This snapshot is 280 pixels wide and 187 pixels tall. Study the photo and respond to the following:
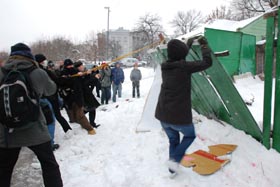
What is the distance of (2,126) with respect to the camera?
2.49m

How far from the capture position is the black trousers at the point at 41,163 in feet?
8.36

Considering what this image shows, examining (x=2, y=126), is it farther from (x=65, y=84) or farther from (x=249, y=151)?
(x=249, y=151)

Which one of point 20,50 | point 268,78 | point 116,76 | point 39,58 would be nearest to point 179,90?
point 268,78

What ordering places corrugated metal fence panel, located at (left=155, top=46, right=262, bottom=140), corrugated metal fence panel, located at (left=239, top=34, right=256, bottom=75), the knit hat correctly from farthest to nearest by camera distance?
corrugated metal fence panel, located at (left=239, top=34, right=256, bottom=75) → corrugated metal fence panel, located at (left=155, top=46, right=262, bottom=140) → the knit hat

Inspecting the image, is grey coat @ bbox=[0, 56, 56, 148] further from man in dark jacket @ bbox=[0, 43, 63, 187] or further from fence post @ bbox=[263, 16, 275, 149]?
fence post @ bbox=[263, 16, 275, 149]

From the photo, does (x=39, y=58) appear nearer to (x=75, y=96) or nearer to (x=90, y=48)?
(x=75, y=96)

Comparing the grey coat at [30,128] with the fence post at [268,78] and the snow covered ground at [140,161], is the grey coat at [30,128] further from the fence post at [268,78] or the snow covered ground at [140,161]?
the fence post at [268,78]

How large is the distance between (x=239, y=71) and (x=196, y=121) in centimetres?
938

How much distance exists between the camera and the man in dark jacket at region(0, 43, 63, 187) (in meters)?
2.47

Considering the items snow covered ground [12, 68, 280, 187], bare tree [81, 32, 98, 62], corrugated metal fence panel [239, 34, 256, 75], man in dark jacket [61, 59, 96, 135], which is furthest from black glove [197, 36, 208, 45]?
bare tree [81, 32, 98, 62]

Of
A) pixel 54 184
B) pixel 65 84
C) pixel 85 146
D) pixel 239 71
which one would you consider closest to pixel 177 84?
pixel 54 184

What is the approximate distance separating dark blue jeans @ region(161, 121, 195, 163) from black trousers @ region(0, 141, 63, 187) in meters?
1.35

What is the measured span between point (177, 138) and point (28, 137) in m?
1.73

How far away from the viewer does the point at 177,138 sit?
3.25m
